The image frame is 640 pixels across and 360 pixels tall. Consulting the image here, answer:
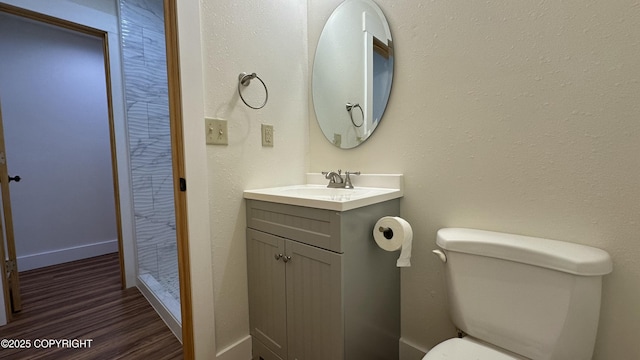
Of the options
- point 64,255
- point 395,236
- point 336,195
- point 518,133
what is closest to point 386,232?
point 395,236

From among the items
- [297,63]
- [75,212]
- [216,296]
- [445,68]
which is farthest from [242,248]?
[75,212]

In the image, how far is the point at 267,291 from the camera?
1272mm

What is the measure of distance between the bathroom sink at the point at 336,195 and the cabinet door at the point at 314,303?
0.18 metres

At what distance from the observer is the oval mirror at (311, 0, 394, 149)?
1.34 meters

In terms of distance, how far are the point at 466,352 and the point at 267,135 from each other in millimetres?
1227

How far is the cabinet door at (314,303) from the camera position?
992mm

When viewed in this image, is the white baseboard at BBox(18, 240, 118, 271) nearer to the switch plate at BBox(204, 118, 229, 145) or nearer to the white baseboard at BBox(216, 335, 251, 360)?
the white baseboard at BBox(216, 335, 251, 360)

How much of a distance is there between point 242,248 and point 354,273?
62cm

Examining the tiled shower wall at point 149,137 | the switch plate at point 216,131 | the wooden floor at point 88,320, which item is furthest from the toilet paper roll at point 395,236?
the tiled shower wall at point 149,137

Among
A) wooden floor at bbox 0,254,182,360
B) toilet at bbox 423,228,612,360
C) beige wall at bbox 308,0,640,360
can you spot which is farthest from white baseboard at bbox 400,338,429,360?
wooden floor at bbox 0,254,182,360

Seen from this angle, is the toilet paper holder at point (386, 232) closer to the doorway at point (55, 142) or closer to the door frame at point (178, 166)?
the door frame at point (178, 166)

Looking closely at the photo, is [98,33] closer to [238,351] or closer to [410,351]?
[238,351]

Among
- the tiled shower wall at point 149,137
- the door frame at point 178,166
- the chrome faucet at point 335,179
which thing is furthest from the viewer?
the tiled shower wall at point 149,137

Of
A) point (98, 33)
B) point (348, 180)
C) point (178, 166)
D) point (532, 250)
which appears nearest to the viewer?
point (532, 250)
